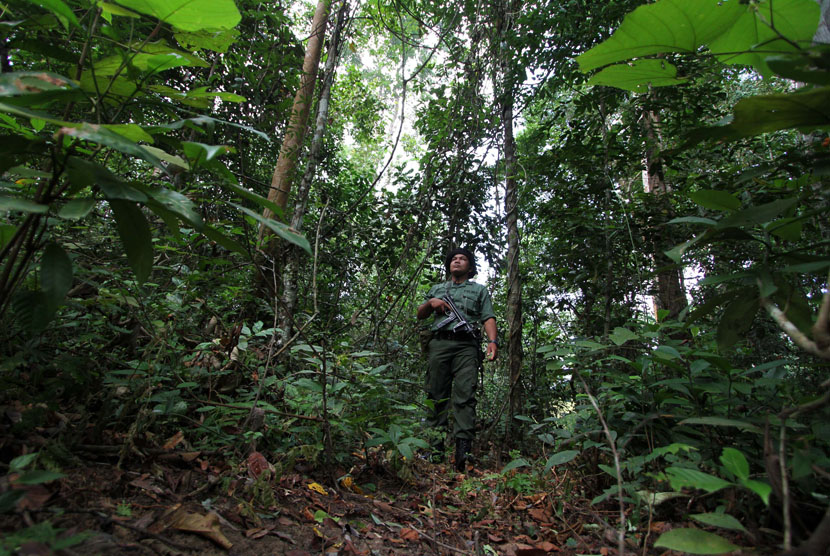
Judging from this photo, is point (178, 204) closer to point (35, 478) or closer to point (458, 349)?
point (35, 478)

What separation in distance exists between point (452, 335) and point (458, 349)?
6.0 inches

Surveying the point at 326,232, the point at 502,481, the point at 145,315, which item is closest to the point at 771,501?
the point at 502,481

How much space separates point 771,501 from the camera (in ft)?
4.37

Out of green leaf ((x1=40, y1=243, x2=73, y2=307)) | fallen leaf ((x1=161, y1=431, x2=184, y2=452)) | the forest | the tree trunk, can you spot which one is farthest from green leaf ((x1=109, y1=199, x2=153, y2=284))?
the tree trunk

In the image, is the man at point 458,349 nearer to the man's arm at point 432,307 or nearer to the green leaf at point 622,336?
the man's arm at point 432,307

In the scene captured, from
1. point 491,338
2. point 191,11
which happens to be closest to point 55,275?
point 191,11

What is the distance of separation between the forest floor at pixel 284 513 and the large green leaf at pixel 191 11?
1.25m

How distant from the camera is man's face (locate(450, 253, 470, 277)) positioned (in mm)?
4262

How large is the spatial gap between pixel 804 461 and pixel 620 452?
3.05 ft

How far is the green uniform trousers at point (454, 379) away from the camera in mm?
3623

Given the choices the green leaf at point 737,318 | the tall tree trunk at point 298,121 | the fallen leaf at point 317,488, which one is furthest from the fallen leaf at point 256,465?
the tall tree trunk at point 298,121

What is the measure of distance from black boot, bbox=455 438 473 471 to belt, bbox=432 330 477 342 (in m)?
0.91

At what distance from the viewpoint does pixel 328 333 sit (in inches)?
104

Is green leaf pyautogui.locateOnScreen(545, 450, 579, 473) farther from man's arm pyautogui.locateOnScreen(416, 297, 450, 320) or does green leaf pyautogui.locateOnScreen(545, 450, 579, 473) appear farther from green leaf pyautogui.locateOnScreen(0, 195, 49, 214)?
man's arm pyautogui.locateOnScreen(416, 297, 450, 320)
